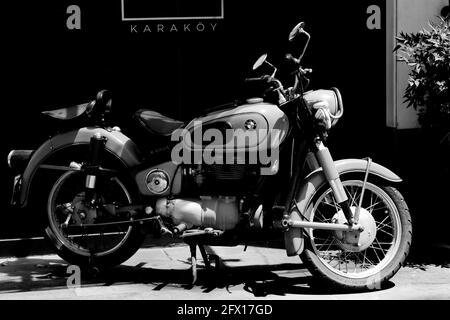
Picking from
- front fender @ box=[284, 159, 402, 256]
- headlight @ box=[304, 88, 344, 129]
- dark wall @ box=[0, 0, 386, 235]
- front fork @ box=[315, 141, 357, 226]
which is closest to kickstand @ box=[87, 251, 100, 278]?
front fender @ box=[284, 159, 402, 256]

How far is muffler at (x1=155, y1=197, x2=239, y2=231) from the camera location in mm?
5629

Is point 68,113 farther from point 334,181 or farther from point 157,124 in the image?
point 334,181

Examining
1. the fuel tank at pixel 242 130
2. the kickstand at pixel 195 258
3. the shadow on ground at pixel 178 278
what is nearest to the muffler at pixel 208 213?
the kickstand at pixel 195 258

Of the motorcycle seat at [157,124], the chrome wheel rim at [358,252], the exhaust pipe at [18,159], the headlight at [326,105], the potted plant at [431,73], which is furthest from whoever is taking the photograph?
the exhaust pipe at [18,159]

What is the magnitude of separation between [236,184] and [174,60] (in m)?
2.07

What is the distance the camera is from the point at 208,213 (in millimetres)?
5641

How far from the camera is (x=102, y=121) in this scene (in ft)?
19.8

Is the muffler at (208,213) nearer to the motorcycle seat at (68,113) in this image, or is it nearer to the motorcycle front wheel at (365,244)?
the motorcycle front wheel at (365,244)

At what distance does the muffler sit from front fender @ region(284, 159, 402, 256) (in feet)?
1.49

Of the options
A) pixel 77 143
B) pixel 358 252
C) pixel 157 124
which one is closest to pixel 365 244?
pixel 358 252

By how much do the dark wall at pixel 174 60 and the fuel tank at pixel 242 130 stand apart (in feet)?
5.71

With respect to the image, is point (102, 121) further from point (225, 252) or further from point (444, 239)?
point (444, 239)

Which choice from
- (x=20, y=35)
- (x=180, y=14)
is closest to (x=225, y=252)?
(x=180, y=14)

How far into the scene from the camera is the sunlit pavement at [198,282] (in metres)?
5.46
